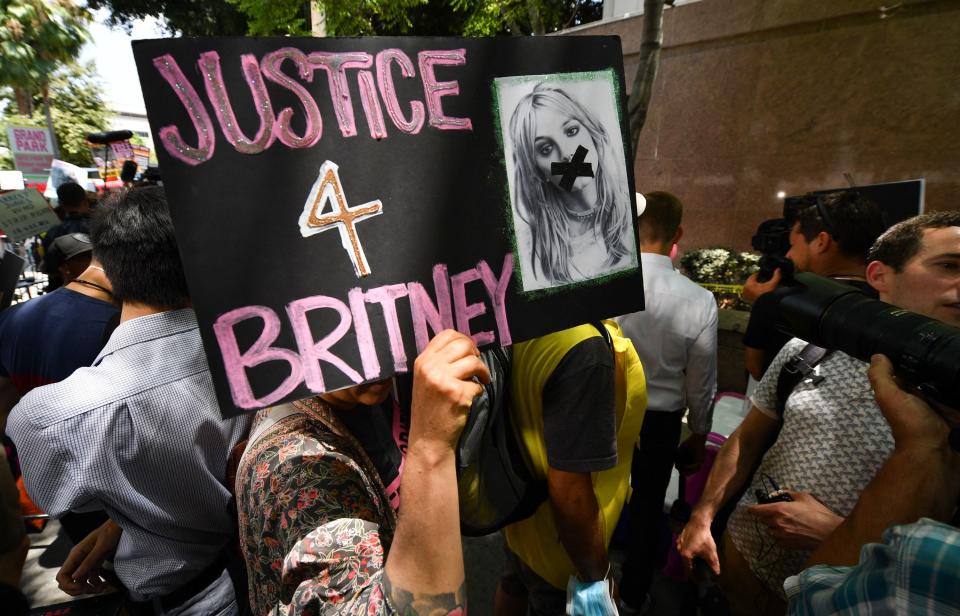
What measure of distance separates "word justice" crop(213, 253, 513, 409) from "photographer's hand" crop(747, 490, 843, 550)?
41.5 inches

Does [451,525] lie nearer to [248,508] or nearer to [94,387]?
[248,508]

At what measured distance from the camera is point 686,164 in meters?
7.28

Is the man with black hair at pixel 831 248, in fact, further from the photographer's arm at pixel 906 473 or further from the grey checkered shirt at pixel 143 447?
the grey checkered shirt at pixel 143 447

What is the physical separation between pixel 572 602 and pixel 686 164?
719 centimetres

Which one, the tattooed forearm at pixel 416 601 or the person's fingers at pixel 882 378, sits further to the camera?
the person's fingers at pixel 882 378

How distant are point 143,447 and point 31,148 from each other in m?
13.0

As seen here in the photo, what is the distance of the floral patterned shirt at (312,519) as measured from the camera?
0.83 m

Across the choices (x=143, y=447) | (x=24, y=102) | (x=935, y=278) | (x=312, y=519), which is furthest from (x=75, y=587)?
(x=24, y=102)

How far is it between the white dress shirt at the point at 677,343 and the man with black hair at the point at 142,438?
2026 millimetres

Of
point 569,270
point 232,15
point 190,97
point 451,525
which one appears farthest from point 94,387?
point 232,15

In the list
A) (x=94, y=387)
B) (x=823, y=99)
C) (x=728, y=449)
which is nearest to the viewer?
(x=94, y=387)

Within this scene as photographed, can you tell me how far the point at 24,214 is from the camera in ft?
15.8

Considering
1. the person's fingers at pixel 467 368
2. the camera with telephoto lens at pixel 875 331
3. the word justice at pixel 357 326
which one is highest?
the word justice at pixel 357 326

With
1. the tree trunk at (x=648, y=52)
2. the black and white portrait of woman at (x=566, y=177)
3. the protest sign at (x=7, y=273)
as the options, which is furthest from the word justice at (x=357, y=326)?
the tree trunk at (x=648, y=52)
